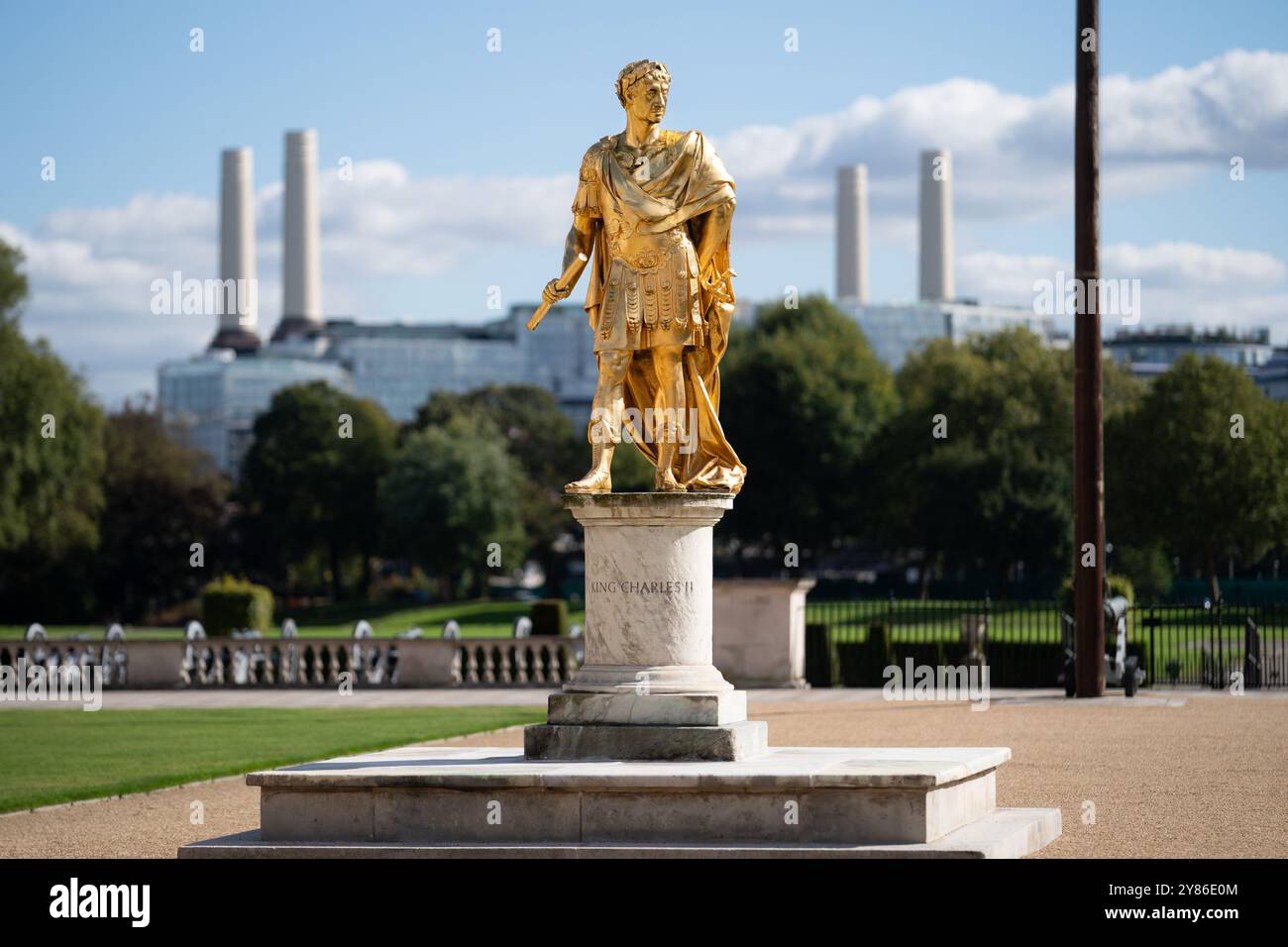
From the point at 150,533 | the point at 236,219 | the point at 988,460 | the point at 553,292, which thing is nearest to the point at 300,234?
the point at 236,219

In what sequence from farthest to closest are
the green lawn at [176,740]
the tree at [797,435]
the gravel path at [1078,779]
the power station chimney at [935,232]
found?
1. the power station chimney at [935,232]
2. the tree at [797,435]
3. the green lawn at [176,740]
4. the gravel path at [1078,779]

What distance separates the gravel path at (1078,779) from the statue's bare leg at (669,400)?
3.90 m

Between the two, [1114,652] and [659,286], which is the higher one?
[659,286]

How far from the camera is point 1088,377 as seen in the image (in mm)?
29453

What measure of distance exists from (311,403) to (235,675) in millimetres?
60896

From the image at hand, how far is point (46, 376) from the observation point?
64188 millimetres

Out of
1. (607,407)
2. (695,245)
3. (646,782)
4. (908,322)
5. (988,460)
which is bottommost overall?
(646,782)

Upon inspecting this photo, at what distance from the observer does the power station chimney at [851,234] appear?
6235 inches

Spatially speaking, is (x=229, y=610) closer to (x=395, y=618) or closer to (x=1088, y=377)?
(x=1088, y=377)

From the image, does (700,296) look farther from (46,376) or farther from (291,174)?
(291,174)

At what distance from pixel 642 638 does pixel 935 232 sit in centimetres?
14630

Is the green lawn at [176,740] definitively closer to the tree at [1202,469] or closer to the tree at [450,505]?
the tree at [1202,469]

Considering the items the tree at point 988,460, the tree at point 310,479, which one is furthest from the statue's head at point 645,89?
the tree at point 310,479

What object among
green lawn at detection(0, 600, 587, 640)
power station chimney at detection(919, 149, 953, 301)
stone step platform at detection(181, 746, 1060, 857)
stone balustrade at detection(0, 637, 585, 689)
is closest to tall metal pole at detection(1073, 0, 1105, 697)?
stone balustrade at detection(0, 637, 585, 689)
